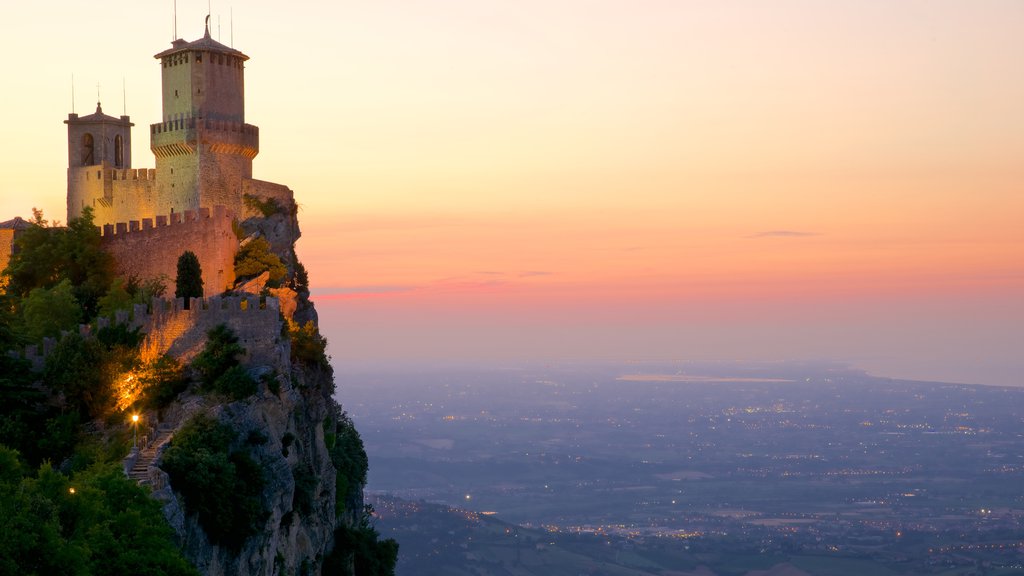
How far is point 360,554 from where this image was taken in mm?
61969

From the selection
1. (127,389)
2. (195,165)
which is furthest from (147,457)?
(195,165)

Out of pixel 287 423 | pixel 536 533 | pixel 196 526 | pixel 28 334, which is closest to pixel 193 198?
pixel 28 334

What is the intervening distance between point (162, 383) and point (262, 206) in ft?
66.5

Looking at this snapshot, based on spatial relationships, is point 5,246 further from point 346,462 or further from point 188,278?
point 346,462

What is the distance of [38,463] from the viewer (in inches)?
1682

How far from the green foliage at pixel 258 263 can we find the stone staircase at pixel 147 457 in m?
18.5

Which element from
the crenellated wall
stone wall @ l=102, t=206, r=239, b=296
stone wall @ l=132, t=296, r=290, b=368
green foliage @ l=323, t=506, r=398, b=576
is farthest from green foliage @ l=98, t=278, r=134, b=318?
green foliage @ l=323, t=506, r=398, b=576

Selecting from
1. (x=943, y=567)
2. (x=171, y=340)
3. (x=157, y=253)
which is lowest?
(x=943, y=567)

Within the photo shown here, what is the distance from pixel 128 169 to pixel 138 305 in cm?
1961

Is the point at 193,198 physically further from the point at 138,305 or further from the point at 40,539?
the point at 40,539

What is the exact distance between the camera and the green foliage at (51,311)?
51.4 metres

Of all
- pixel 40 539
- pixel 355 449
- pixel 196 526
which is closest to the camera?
pixel 40 539

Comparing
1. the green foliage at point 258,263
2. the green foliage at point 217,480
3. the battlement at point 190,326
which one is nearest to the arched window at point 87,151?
the green foliage at point 258,263

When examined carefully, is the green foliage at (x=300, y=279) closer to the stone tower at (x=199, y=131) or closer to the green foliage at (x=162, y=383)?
the stone tower at (x=199, y=131)
